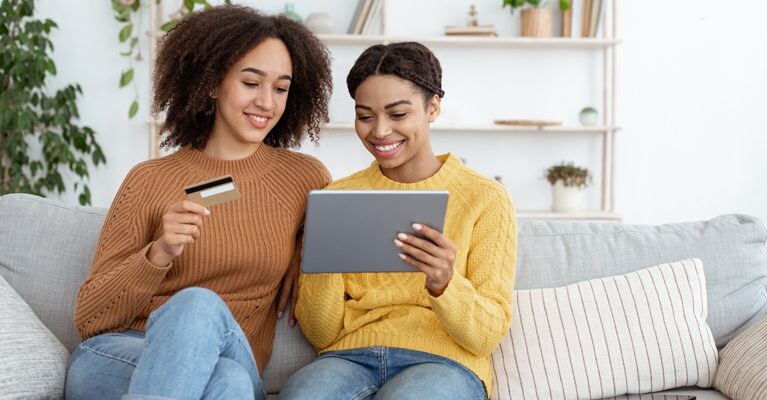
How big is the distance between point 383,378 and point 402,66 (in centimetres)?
60

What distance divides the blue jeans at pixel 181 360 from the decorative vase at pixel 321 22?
2575 millimetres

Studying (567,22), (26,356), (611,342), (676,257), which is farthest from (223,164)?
(567,22)

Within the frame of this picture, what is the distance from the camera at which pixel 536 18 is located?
385 centimetres

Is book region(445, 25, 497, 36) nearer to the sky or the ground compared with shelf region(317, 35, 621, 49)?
nearer to the sky

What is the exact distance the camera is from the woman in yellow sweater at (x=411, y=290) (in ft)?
4.85

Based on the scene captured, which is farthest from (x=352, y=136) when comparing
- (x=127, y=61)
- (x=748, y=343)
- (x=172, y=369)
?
(x=172, y=369)

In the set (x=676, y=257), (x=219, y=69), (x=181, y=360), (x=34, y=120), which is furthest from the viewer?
(x=34, y=120)

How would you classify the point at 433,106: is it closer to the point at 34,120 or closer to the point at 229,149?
the point at 229,149

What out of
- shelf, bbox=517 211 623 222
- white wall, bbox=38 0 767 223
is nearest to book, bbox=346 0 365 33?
white wall, bbox=38 0 767 223

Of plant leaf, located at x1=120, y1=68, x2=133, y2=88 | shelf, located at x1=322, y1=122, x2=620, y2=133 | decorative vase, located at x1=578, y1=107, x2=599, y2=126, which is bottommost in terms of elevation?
shelf, located at x1=322, y1=122, x2=620, y2=133

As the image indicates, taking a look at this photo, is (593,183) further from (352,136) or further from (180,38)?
(180,38)

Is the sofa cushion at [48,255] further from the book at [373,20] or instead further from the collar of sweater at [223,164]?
the book at [373,20]

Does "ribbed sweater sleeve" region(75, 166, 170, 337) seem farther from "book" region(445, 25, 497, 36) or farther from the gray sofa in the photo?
"book" region(445, 25, 497, 36)

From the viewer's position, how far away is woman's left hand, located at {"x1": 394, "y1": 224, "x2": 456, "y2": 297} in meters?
Result: 1.40
